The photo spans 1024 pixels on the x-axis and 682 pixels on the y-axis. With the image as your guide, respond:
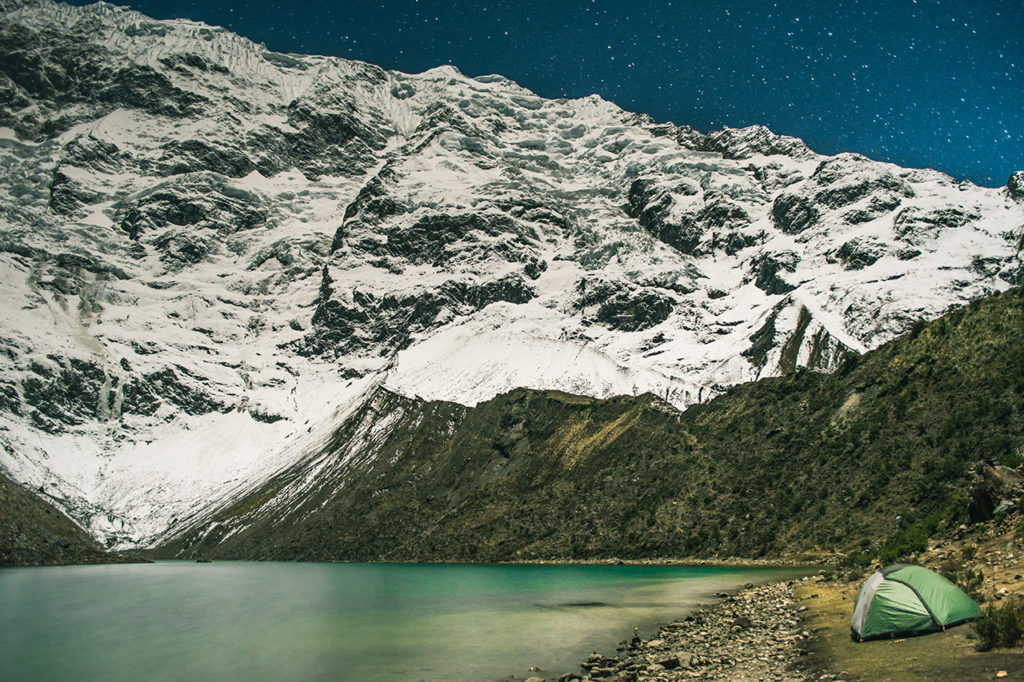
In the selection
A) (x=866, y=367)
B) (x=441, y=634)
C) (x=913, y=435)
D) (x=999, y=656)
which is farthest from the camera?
(x=866, y=367)

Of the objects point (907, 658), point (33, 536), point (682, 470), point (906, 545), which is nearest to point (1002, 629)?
point (907, 658)

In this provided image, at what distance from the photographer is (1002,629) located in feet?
54.1

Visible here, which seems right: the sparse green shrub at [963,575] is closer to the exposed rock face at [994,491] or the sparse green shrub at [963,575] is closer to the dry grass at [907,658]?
the dry grass at [907,658]

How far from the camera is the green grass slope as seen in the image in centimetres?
5500

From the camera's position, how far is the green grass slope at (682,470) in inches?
2165

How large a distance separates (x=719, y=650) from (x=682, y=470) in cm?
6476

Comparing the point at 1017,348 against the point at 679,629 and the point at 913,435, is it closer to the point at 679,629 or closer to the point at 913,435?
the point at 913,435

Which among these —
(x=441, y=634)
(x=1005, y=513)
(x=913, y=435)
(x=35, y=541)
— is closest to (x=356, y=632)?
(x=441, y=634)

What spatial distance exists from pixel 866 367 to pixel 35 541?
115211 millimetres

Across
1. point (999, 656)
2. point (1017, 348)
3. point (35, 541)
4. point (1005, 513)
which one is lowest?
point (35, 541)

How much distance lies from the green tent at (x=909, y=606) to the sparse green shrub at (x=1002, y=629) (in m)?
2.69

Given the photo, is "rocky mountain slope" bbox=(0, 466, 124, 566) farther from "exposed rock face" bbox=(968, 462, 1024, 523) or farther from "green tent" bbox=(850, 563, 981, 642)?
"exposed rock face" bbox=(968, 462, 1024, 523)

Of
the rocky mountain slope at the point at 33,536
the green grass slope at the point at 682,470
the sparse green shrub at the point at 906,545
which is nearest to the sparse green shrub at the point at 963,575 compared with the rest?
the sparse green shrub at the point at 906,545

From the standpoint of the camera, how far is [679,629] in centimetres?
3178
